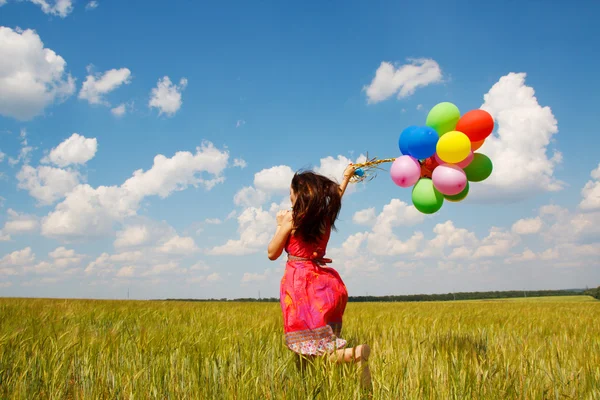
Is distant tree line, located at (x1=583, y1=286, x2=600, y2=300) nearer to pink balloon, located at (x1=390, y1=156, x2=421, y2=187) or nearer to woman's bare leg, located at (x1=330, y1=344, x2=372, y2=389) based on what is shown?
pink balloon, located at (x1=390, y1=156, x2=421, y2=187)

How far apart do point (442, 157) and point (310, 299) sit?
1.74 meters

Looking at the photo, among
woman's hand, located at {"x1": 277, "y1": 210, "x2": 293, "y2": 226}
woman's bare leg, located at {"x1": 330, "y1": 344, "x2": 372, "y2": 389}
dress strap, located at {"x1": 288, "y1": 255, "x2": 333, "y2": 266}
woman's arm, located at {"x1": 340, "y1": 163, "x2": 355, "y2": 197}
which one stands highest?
woman's arm, located at {"x1": 340, "y1": 163, "x2": 355, "y2": 197}

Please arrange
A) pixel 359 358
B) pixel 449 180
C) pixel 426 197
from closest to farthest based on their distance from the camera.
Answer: pixel 359 358, pixel 449 180, pixel 426 197

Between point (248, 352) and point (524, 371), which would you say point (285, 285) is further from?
point (524, 371)

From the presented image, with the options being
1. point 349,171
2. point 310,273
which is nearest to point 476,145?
point 349,171

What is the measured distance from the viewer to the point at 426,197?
151 inches

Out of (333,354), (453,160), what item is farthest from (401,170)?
(333,354)

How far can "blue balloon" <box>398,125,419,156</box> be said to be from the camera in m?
3.86

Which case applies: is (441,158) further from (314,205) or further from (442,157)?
(314,205)

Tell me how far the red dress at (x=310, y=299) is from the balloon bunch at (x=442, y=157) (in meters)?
1.07

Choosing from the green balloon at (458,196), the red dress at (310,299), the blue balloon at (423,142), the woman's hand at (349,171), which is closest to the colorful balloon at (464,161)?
the blue balloon at (423,142)

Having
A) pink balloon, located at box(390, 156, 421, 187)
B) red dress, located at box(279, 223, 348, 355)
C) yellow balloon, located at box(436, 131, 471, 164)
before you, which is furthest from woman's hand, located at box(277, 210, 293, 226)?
yellow balloon, located at box(436, 131, 471, 164)

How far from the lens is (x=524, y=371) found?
9.65 feet

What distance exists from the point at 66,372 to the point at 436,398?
7.52 ft
